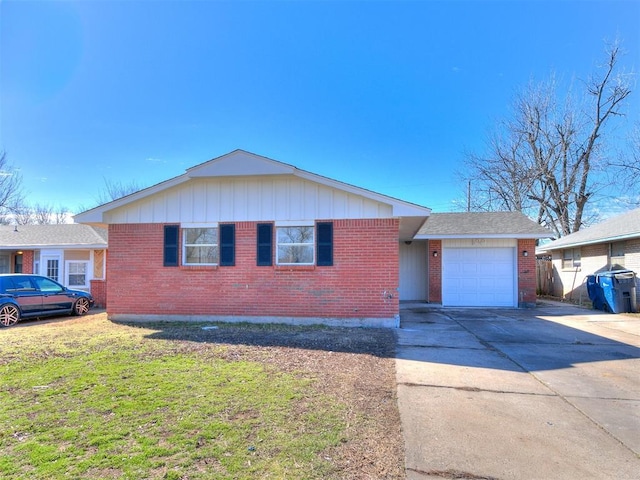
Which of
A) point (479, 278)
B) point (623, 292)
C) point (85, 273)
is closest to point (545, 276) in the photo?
point (623, 292)

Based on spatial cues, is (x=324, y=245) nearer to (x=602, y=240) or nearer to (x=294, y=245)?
(x=294, y=245)

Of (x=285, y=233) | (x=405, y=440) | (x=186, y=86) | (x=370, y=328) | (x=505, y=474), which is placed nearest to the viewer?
(x=505, y=474)

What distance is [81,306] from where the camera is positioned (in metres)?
12.3

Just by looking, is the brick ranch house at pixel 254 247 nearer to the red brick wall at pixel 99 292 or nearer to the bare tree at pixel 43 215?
the red brick wall at pixel 99 292

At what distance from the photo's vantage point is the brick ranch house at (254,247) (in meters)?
9.15

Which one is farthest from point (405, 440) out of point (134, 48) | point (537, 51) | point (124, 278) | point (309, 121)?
point (537, 51)

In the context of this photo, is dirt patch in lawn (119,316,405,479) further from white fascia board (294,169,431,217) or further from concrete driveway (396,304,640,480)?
white fascia board (294,169,431,217)

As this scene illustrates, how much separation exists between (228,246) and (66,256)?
9962 mm

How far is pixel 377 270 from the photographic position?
9109mm

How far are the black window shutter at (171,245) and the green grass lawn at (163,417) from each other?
12.4ft

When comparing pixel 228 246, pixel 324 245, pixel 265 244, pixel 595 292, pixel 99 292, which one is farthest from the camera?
pixel 99 292

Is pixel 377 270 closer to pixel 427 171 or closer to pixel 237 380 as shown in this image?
pixel 237 380

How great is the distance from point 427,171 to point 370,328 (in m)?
21.7

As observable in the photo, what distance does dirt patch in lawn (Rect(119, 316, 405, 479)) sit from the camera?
9.77 feet
